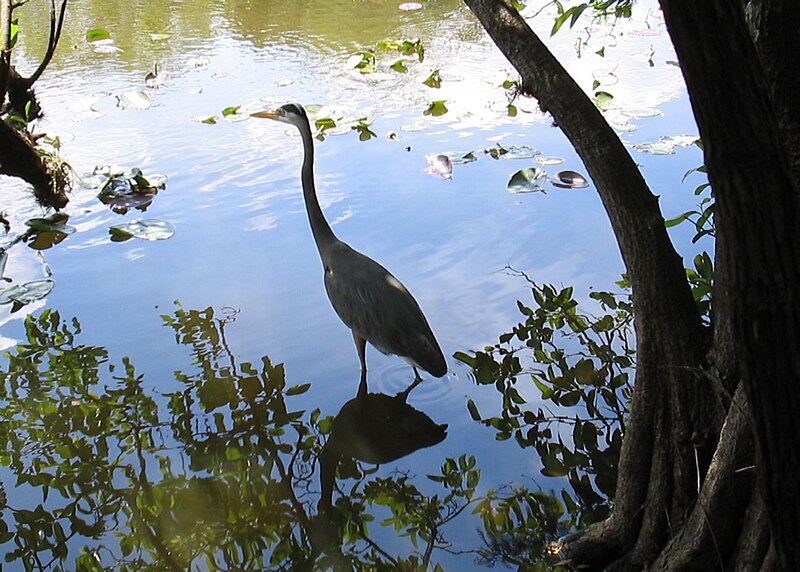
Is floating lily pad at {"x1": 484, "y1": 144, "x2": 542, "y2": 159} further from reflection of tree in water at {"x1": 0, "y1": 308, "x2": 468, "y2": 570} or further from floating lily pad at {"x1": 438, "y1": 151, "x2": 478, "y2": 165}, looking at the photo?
reflection of tree in water at {"x1": 0, "y1": 308, "x2": 468, "y2": 570}

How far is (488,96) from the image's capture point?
609cm

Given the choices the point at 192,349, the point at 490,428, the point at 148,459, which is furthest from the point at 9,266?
the point at 490,428

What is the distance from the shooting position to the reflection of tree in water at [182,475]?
2.46 m

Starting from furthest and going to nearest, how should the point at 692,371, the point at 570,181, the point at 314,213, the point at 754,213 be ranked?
1. the point at 570,181
2. the point at 314,213
3. the point at 692,371
4. the point at 754,213

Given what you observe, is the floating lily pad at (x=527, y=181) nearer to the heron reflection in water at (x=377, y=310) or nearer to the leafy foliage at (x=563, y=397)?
the leafy foliage at (x=563, y=397)

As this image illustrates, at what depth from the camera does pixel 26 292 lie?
380 centimetres

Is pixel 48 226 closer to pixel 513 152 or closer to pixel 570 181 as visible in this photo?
pixel 513 152

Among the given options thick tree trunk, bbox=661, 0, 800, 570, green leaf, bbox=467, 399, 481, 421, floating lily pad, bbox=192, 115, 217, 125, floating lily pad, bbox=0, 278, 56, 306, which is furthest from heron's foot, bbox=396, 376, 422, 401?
floating lily pad, bbox=192, 115, 217, 125

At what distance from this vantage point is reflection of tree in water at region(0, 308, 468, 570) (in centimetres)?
246

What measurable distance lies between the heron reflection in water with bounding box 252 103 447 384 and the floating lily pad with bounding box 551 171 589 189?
1.58 meters

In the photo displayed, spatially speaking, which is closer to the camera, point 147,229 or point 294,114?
point 294,114

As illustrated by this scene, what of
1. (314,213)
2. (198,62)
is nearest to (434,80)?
(198,62)

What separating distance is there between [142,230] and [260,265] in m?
0.81

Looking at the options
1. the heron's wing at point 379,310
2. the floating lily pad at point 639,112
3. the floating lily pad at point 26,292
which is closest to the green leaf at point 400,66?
the floating lily pad at point 639,112
